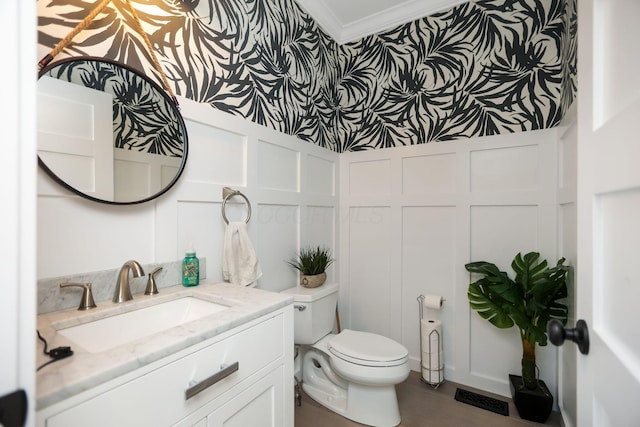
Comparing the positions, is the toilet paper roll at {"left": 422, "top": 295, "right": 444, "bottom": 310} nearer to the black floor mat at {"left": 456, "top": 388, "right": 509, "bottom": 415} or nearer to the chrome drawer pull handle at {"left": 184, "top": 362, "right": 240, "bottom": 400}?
the black floor mat at {"left": 456, "top": 388, "right": 509, "bottom": 415}

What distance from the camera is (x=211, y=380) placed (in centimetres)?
86

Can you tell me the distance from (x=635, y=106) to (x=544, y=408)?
1967 mm

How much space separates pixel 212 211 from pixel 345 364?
3.83 ft

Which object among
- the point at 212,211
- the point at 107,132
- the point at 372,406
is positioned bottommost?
the point at 372,406

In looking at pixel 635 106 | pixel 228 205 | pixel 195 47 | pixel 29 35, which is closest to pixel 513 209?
pixel 635 106

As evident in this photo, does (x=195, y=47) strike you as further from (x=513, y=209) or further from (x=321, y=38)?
(x=513, y=209)

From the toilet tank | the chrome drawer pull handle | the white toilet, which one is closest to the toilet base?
the white toilet

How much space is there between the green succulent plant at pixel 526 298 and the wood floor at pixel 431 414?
0.83 ft

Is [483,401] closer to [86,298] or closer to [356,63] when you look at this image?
[86,298]

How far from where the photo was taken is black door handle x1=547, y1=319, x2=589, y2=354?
0.68 meters

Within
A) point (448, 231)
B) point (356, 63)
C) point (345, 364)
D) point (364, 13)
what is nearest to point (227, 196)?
point (345, 364)

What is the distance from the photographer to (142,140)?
4.15 ft

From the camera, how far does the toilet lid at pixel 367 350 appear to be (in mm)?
1652

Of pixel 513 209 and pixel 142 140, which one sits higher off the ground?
pixel 142 140
